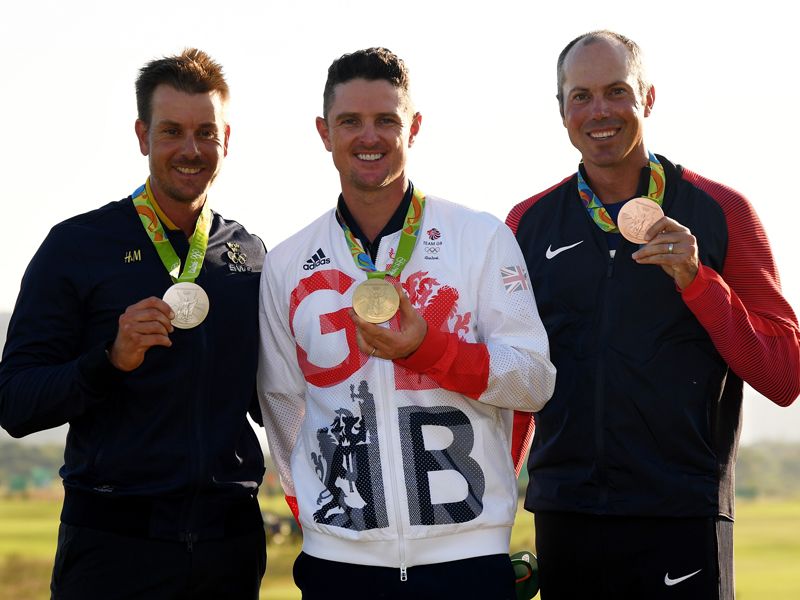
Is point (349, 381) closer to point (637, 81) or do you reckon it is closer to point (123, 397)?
point (123, 397)

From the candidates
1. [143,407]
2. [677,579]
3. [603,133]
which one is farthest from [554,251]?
[143,407]

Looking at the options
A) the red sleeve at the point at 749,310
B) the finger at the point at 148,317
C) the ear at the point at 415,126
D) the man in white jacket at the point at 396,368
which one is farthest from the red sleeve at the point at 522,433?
the finger at the point at 148,317

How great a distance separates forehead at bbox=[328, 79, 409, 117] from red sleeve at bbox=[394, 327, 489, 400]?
3.42 feet

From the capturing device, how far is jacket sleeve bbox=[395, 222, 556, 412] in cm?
408

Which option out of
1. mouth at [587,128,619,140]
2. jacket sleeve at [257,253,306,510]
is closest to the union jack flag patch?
mouth at [587,128,619,140]

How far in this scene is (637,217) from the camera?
181 inches

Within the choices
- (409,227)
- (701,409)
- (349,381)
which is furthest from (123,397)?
(701,409)

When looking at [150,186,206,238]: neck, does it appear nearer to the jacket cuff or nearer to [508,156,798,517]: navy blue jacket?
[508,156,798,517]: navy blue jacket

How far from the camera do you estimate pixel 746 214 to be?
4789 millimetres

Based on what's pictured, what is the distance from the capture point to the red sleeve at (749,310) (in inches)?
177

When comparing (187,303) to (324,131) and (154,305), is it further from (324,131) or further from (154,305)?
(324,131)

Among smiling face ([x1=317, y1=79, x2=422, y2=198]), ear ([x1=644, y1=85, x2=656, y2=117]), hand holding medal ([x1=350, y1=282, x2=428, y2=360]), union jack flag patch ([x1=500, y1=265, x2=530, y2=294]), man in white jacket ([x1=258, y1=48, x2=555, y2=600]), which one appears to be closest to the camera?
hand holding medal ([x1=350, y1=282, x2=428, y2=360])

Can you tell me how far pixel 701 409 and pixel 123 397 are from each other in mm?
2471

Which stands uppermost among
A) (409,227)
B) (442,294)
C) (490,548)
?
(409,227)
